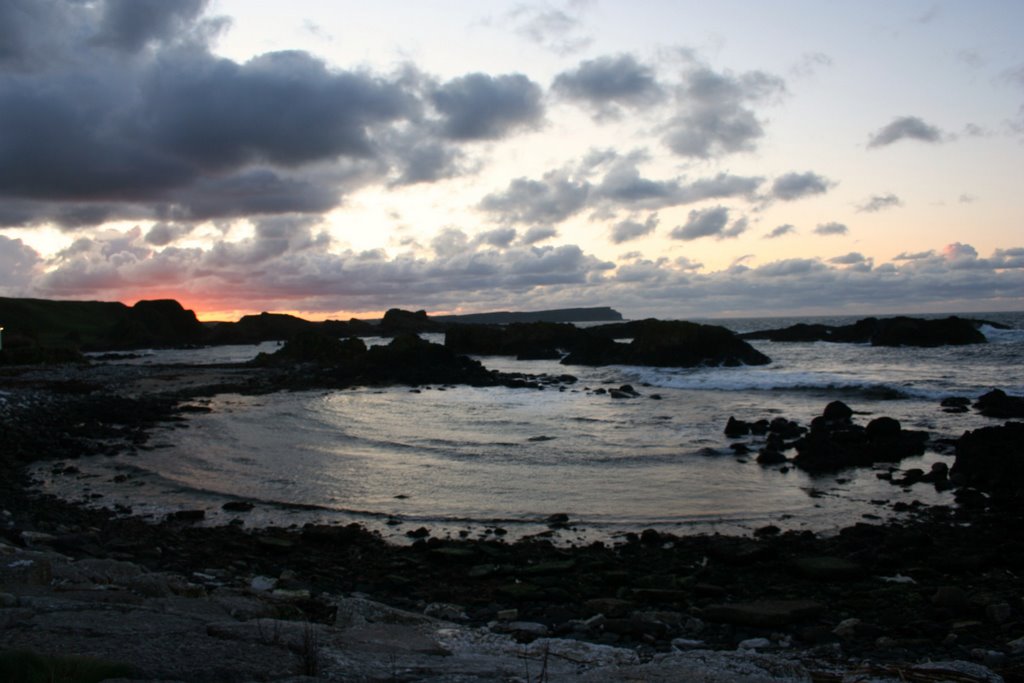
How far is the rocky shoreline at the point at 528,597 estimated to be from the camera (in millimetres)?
5340

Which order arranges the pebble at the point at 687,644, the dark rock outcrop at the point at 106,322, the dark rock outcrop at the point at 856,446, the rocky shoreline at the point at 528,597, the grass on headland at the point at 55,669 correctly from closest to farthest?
1. the grass on headland at the point at 55,669
2. the rocky shoreline at the point at 528,597
3. the pebble at the point at 687,644
4. the dark rock outcrop at the point at 856,446
5. the dark rock outcrop at the point at 106,322

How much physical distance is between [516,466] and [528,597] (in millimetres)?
9360

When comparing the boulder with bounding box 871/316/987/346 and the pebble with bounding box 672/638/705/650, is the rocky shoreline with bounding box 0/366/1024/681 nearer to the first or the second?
the pebble with bounding box 672/638/705/650

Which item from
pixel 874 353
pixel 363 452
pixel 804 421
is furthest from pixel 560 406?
pixel 874 353

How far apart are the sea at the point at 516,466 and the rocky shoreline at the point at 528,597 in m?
1.07

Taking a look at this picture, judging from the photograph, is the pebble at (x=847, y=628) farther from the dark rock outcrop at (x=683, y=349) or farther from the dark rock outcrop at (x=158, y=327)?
the dark rock outcrop at (x=158, y=327)

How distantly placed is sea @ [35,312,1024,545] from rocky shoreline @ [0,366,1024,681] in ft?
3.51

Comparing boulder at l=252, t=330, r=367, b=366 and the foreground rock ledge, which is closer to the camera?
the foreground rock ledge

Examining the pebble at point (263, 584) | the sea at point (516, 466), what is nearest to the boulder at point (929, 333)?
the sea at point (516, 466)

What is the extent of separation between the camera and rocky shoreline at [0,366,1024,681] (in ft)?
17.5

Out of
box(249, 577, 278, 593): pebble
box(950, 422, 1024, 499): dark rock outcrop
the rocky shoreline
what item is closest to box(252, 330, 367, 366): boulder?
the rocky shoreline

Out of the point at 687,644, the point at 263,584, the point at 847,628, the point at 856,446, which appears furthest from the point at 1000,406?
the point at 263,584

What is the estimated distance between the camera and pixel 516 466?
18656 mm

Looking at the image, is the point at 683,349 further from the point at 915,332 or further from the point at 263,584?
the point at 263,584
